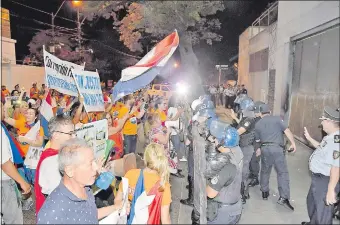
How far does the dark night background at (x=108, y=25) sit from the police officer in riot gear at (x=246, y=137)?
73.2 feet

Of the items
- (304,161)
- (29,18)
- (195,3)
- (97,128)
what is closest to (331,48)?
(304,161)

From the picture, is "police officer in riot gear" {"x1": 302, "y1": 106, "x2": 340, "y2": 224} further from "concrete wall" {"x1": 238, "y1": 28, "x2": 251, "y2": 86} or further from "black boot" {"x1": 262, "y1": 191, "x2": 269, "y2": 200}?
"concrete wall" {"x1": 238, "y1": 28, "x2": 251, "y2": 86}

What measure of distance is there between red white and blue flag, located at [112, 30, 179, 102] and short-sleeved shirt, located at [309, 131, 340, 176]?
2.98 meters

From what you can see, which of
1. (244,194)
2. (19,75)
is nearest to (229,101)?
(19,75)

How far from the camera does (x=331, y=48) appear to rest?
905cm

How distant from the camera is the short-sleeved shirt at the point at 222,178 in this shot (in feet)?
10.9

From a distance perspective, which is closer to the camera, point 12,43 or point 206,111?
point 206,111

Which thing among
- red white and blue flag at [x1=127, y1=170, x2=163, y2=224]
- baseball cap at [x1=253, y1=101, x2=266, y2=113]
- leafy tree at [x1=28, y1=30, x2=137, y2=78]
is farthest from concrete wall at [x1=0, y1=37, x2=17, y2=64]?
red white and blue flag at [x1=127, y1=170, x2=163, y2=224]

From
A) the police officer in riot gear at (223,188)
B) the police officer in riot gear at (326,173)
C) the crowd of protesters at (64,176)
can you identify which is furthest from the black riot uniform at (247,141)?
the police officer in riot gear at (223,188)

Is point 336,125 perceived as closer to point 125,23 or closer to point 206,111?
point 206,111

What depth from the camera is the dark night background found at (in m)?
28.3

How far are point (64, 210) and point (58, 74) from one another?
4280 mm

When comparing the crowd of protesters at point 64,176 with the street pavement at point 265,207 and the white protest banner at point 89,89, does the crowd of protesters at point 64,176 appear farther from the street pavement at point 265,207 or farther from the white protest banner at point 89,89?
the street pavement at point 265,207

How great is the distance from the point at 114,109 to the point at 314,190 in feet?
19.2
